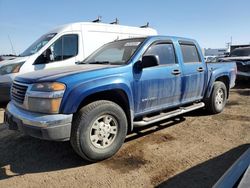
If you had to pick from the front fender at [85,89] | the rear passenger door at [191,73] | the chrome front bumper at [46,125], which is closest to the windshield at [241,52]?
the rear passenger door at [191,73]

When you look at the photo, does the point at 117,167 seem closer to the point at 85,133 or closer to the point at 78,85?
the point at 85,133

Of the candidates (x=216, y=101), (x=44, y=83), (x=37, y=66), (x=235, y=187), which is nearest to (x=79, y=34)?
(x=37, y=66)

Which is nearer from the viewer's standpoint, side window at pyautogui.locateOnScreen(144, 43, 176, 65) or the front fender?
the front fender

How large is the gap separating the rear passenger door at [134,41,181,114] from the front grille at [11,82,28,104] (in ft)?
5.47

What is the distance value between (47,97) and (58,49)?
4945 mm

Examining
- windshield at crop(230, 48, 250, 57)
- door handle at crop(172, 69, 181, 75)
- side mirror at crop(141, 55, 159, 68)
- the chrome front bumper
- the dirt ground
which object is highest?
windshield at crop(230, 48, 250, 57)

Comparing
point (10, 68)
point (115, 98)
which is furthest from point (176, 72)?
point (10, 68)

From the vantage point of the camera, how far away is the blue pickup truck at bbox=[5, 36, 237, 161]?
3480 mm

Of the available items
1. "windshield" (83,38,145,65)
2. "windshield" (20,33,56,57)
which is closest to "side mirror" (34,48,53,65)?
"windshield" (20,33,56,57)

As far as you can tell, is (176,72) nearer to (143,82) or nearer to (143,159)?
(143,82)

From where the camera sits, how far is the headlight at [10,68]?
7.36m

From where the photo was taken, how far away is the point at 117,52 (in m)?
4.93

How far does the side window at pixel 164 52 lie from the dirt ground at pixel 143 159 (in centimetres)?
136

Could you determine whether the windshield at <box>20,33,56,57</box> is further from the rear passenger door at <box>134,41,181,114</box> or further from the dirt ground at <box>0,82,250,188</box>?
the rear passenger door at <box>134,41,181,114</box>
